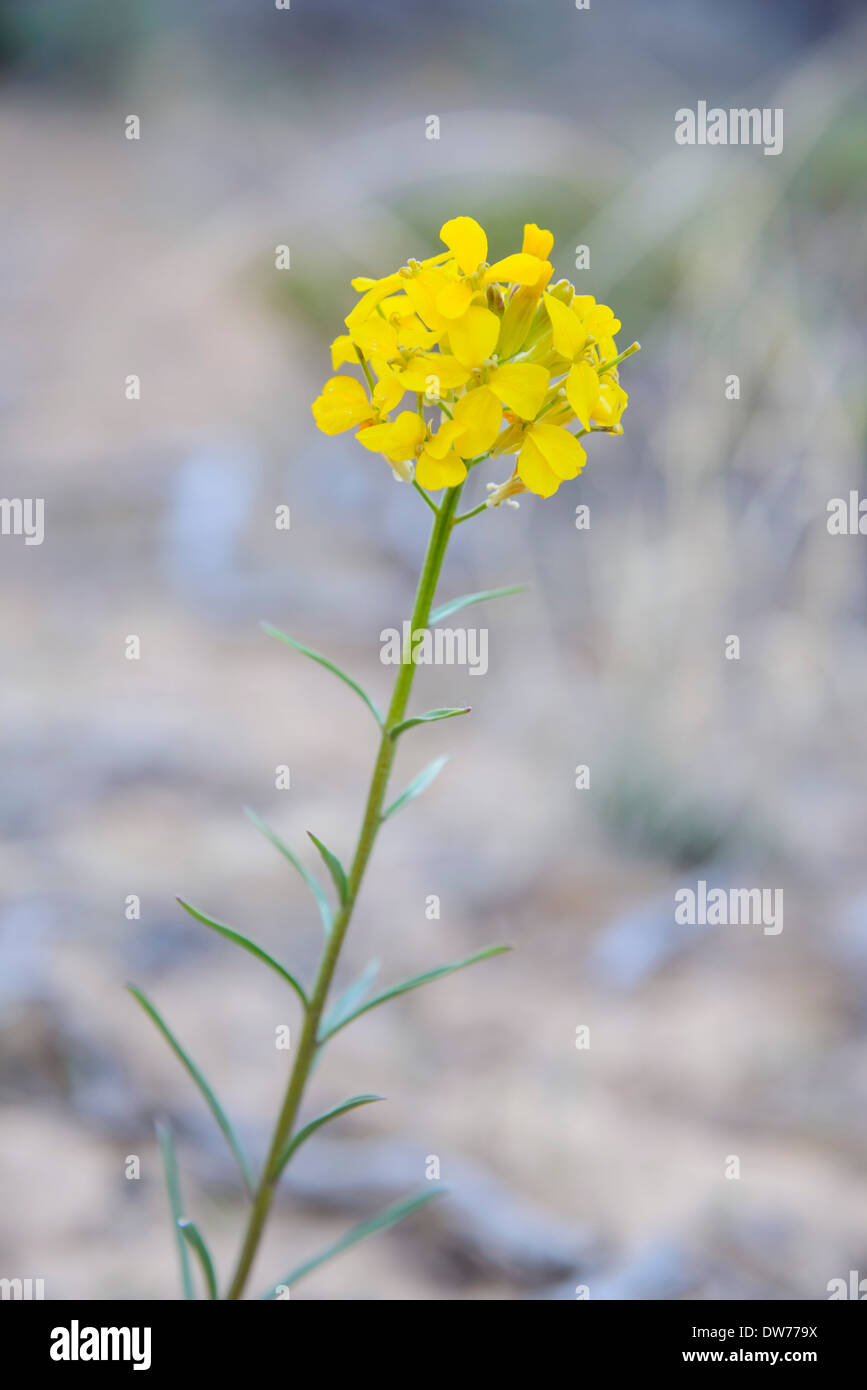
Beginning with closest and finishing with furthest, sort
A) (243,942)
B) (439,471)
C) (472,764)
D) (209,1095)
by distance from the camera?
(439,471) < (243,942) < (209,1095) < (472,764)

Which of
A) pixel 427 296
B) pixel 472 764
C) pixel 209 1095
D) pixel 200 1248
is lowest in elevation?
pixel 200 1248

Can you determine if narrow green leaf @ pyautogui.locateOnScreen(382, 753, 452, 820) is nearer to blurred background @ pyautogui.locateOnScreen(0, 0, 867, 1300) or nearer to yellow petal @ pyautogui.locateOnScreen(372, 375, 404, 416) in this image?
yellow petal @ pyautogui.locateOnScreen(372, 375, 404, 416)

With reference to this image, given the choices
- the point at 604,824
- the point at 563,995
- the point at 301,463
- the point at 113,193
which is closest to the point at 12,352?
the point at 301,463

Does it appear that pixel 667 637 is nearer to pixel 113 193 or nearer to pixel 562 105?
pixel 113 193

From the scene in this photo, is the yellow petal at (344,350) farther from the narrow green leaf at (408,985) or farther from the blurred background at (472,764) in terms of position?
the blurred background at (472,764)

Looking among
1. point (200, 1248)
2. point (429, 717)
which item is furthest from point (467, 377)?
point (200, 1248)

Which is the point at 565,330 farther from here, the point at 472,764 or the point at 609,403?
the point at 472,764

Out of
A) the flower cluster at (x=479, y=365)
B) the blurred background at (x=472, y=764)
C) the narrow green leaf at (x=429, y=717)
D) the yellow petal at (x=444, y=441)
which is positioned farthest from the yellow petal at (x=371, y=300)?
the blurred background at (x=472, y=764)

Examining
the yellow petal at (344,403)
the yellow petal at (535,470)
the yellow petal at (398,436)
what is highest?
the yellow petal at (344,403)

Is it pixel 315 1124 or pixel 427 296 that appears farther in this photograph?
pixel 315 1124
